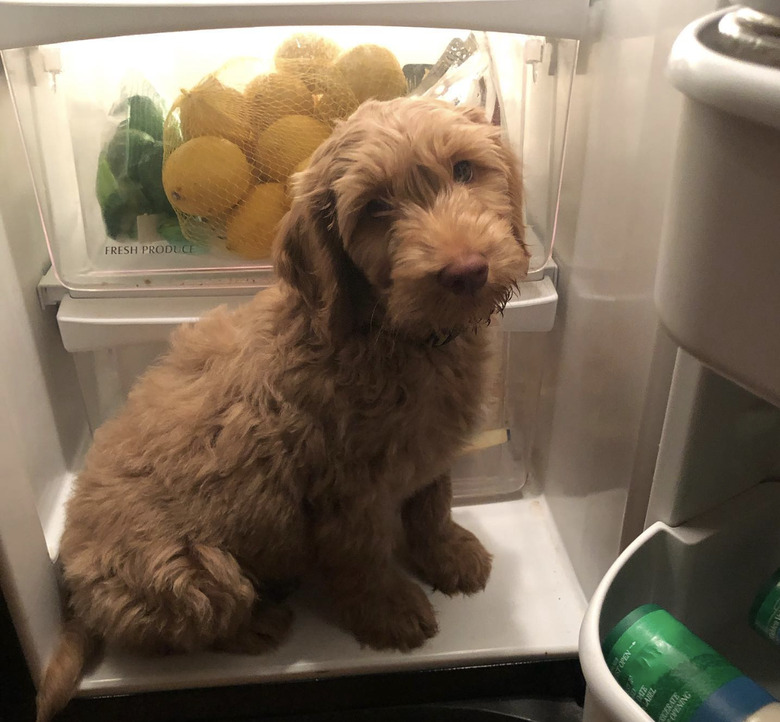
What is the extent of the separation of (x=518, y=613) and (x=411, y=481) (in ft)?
1.06

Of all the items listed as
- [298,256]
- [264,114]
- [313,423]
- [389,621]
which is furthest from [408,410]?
[264,114]

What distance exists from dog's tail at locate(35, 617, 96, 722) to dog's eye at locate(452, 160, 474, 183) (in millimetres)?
803

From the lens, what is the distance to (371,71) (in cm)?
99

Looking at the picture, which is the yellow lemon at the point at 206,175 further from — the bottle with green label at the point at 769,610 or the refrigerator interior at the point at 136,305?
the bottle with green label at the point at 769,610

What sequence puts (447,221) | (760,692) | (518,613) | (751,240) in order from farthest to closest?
(518,613), (447,221), (760,692), (751,240)

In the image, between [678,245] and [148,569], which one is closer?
[678,245]

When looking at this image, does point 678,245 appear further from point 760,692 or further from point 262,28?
point 262,28

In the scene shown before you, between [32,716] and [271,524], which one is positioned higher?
[271,524]

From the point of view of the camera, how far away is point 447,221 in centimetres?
76

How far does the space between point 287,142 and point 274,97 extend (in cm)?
6

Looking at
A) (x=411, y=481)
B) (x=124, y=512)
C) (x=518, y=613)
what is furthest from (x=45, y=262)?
(x=518, y=613)

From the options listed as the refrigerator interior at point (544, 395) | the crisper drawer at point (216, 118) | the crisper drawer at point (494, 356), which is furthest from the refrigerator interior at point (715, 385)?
the crisper drawer at point (216, 118)

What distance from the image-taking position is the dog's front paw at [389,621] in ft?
3.49

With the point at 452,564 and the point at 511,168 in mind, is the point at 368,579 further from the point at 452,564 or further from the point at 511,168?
the point at 511,168
